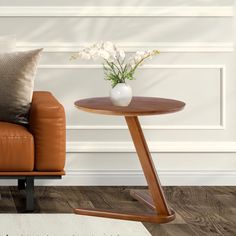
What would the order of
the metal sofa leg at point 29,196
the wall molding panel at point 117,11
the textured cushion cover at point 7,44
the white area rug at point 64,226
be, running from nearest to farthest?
the white area rug at point 64,226, the metal sofa leg at point 29,196, the textured cushion cover at point 7,44, the wall molding panel at point 117,11

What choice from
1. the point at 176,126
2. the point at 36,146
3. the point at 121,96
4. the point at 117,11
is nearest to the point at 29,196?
the point at 36,146

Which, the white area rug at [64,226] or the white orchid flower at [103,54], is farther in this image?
the white orchid flower at [103,54]

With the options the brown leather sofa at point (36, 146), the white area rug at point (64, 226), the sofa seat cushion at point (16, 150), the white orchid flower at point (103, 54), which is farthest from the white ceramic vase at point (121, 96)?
the white area rug at point (64, 226)

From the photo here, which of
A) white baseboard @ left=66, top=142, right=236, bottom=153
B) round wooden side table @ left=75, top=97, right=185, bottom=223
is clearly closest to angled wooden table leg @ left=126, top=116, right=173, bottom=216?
round wooden side table @ left=75, top=97, right=185, bottom=223

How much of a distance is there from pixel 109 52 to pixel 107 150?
954mm

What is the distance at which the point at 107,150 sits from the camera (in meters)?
4.30

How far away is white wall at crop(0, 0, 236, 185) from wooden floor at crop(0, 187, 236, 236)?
5.7 inches

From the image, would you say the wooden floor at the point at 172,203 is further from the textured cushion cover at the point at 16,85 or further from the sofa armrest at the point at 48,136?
the textured cushion cover at the point at 16,85

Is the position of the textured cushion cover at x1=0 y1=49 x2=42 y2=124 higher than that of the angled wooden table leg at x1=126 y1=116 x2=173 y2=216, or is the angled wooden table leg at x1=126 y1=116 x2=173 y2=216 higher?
the textured cushion cover at x1=0 y1=49 x2=42 y2=124

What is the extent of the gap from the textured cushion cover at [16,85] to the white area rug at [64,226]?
54 centimetres

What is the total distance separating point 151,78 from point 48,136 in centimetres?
104

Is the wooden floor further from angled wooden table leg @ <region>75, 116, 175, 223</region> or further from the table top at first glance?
the table top

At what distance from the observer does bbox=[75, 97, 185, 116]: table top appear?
3.34 m

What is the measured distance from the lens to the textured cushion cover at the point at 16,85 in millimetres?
3615
